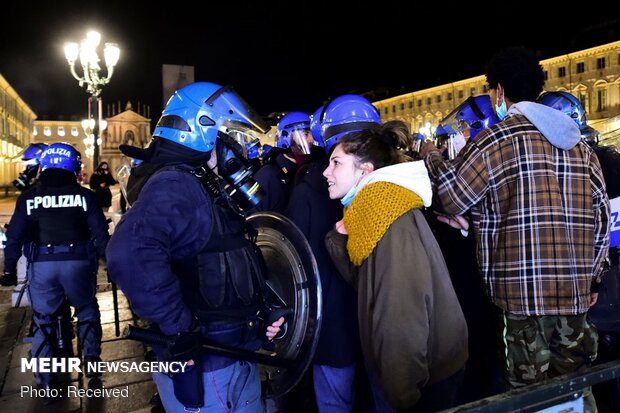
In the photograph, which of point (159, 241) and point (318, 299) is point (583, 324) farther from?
point (159, 241)

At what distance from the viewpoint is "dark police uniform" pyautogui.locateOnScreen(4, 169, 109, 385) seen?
181 inches

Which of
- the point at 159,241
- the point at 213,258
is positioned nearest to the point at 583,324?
the point at 213,258

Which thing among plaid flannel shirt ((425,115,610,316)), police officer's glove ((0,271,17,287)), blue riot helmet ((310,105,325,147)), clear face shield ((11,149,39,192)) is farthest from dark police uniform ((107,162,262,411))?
clear face shield ((11,149,39,192))

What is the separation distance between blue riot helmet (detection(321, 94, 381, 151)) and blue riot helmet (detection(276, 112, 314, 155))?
3.88ft

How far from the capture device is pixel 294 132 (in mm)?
5004

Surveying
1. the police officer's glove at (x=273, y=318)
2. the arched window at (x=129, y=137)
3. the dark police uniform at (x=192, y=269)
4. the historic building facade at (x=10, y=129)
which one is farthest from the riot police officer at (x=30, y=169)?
the arched window at (x=129, y=137)

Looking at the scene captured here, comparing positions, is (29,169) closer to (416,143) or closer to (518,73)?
(416,143)

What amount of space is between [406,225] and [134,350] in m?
Answer: 4.68

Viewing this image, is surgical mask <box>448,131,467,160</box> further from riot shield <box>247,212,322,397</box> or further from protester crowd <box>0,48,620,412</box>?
riot shield <box>247,212,322,397</box>

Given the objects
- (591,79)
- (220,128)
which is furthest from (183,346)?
Result: (591,79)

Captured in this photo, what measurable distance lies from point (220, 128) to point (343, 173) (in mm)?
737

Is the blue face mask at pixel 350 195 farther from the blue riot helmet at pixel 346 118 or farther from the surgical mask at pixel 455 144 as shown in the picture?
the surgical mask at pixel 455 144

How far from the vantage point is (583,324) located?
272cm

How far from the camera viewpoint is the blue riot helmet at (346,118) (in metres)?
3.34
